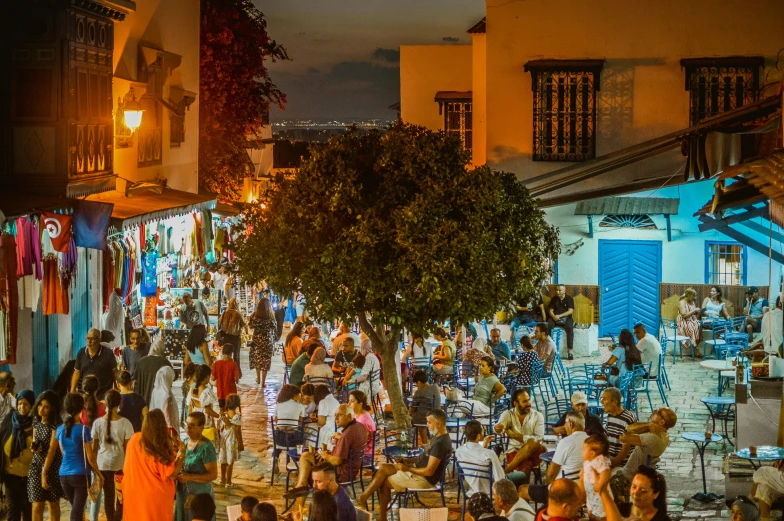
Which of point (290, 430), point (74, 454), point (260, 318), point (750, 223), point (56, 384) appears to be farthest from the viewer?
point (260, 318)

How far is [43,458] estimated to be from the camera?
1149 centimetres

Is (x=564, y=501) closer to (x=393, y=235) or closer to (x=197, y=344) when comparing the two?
(x=393, y=235)

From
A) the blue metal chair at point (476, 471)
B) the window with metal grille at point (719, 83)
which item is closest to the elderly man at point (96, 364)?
the blue metal chair at point (476, 471)

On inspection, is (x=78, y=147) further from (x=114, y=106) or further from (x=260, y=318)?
(x=260, y=318)

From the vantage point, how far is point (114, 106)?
18344mm

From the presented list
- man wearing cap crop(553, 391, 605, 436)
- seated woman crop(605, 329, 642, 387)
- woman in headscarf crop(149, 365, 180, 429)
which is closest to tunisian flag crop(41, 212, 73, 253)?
woman in headscarf crop(149, 365, 180, 429)

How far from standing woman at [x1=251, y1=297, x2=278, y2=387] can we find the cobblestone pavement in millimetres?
466

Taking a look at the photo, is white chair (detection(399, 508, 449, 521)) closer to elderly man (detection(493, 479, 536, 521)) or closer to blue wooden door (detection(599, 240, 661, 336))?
elderly man (detection(493, 479, 536, 521))

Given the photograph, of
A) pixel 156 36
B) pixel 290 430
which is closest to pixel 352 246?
pixel 290 430

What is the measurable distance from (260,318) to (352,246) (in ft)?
19.2

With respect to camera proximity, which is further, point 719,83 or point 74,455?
point 719,83

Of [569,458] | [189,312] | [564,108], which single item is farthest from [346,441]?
[564,108]

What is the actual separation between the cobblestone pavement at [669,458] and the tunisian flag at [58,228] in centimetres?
336

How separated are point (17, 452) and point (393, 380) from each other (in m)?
5.91
